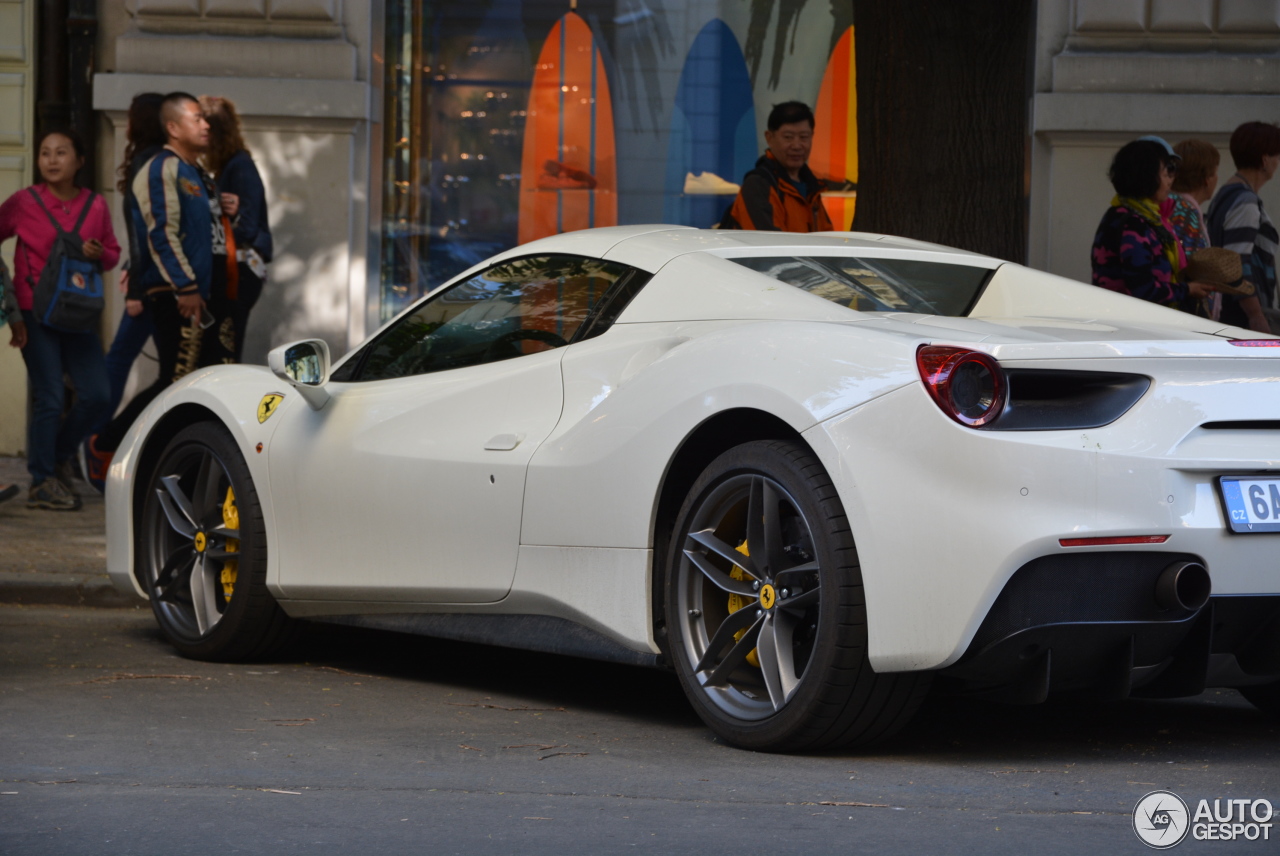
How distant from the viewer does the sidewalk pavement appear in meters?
7.09

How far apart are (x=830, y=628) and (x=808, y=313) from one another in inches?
34.2

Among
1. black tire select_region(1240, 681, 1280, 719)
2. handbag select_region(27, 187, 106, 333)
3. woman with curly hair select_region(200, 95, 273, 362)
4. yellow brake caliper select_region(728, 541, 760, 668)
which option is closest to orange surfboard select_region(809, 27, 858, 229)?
woman with curly hair select_region(200, 95, 273, 362)

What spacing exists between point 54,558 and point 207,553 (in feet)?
6.62

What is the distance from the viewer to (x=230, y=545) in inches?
230

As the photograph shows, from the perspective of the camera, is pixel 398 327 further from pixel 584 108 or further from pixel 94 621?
pixel 584 108

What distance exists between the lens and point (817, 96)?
11.6 metres

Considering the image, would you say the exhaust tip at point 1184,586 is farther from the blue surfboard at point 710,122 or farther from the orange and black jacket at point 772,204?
the blue surfboard at point 710,122

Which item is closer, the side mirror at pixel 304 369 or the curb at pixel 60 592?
the side mirror at pixel 304 369

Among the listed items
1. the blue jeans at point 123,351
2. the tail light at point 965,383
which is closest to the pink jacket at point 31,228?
the blue jeans at point 123,351

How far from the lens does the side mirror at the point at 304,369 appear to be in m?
5.54

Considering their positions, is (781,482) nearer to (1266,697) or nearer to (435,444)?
(435,444)

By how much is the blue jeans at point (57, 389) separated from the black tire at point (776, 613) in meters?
5.61

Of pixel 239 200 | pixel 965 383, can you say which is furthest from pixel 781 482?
pixel 239 200

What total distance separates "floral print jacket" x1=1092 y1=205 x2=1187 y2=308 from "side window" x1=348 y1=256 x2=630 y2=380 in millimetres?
3201
